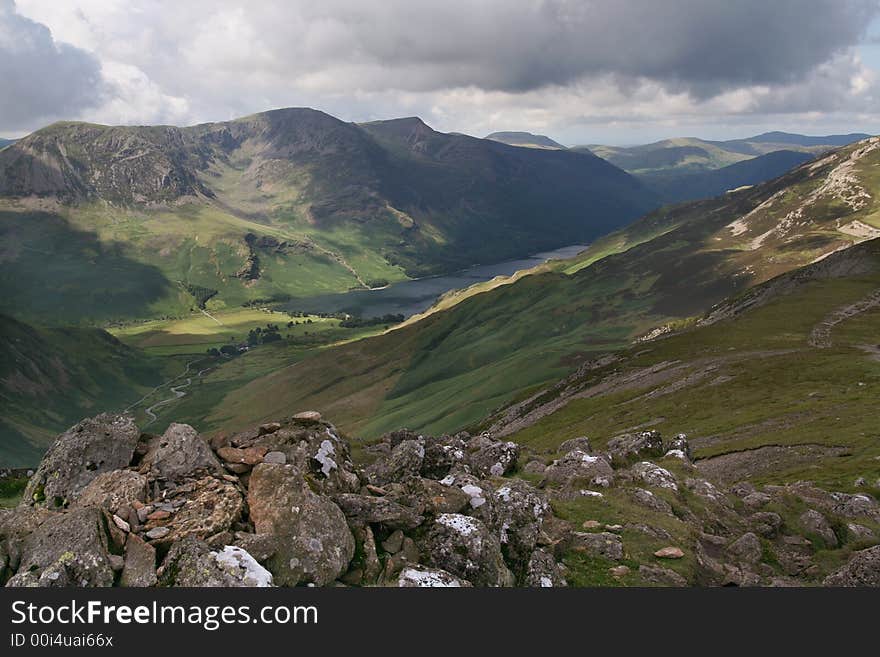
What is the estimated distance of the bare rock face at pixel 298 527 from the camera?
1708cm

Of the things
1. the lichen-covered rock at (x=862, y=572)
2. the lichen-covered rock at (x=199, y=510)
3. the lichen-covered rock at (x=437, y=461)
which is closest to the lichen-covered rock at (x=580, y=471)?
the lichen-covered rock at (x=437, y=461)

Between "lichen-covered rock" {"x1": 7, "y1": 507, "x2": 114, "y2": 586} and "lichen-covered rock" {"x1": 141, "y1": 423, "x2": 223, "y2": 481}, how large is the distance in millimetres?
3504

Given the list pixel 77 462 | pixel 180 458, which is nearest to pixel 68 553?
pixel 180 458

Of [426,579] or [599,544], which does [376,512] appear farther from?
[599,544]

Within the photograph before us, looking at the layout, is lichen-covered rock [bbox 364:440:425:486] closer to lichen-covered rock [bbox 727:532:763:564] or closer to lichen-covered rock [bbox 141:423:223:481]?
lichen-covered rock [bbox 141:423:223:481]

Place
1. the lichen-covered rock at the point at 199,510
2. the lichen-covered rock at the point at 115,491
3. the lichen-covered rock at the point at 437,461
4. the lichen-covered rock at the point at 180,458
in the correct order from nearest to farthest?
the lichen-covered rock at the point at 199,510 → the lichen-covered rock at the point at 115,491 → the lichen-covered rock at the point at 180,458 → the lichen-covered rock at the point at 437,461

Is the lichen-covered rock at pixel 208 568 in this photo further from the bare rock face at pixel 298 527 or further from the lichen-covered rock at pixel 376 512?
the lichen-covered rock at pixel 376 512

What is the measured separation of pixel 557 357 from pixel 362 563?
16079 centimetres

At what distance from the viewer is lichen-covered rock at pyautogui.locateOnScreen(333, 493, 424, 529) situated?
65.4 feet

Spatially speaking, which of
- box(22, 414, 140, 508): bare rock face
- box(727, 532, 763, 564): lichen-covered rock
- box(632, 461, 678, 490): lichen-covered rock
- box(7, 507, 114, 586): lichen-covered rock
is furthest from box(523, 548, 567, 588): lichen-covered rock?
box(632, 461, 678, 490): lichen-covered rock

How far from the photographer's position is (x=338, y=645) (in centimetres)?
1440

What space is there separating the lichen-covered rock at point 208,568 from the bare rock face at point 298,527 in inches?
35.7

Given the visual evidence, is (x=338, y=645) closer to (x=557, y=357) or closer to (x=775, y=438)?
(x=775, y=438)

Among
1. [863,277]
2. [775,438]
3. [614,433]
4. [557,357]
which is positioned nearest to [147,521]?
[775,438]
